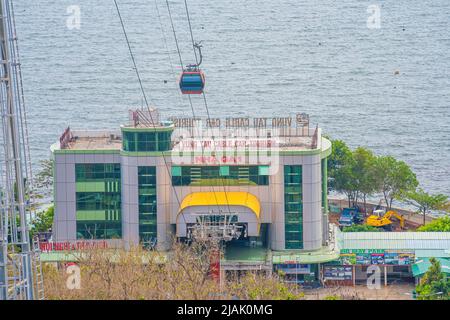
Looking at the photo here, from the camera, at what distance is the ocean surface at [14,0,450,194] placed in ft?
376

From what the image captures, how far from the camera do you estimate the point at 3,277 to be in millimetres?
26312

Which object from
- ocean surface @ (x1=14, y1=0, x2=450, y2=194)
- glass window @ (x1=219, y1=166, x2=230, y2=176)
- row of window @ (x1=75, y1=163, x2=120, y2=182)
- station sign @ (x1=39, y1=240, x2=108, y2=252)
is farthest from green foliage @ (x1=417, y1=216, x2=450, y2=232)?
ocean surface @ (x1=14, y1=0, x2=450, y2=194)

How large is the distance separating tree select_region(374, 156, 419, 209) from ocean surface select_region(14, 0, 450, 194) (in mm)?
16016

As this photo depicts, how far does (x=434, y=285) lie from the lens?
51.4 meters

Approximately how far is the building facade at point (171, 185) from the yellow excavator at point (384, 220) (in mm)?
8424

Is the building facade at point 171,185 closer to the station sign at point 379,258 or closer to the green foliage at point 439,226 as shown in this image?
the station sign at point 379,258

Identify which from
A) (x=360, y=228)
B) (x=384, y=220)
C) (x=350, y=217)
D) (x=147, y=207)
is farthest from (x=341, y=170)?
(x=147, y=207)

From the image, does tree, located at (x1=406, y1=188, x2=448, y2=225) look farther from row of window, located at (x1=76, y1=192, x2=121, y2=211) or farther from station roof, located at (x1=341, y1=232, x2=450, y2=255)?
row of window, located at (x1=76, y1=192, x2=121, y2=211)

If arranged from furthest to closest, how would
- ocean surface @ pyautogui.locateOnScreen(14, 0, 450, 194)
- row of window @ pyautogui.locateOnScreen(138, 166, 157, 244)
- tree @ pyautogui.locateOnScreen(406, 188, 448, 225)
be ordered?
ocean surface @ pyautogui.locateOnScreen(14, 0, 450, 194) → tree @ pyautogui.locateOnScreen(406, 188, 448, 225) → row of window @ pyautogui.locateOnScreen(138, 166, 157, 244)

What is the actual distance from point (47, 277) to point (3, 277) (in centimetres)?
1990

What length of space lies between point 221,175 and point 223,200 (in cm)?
183

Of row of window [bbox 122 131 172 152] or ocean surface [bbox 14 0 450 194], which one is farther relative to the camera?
ocean surface [bbox 14 0 450 194]

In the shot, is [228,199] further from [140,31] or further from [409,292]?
[140,31]

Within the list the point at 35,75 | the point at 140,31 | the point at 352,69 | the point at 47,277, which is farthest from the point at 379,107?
the point at 47,277
